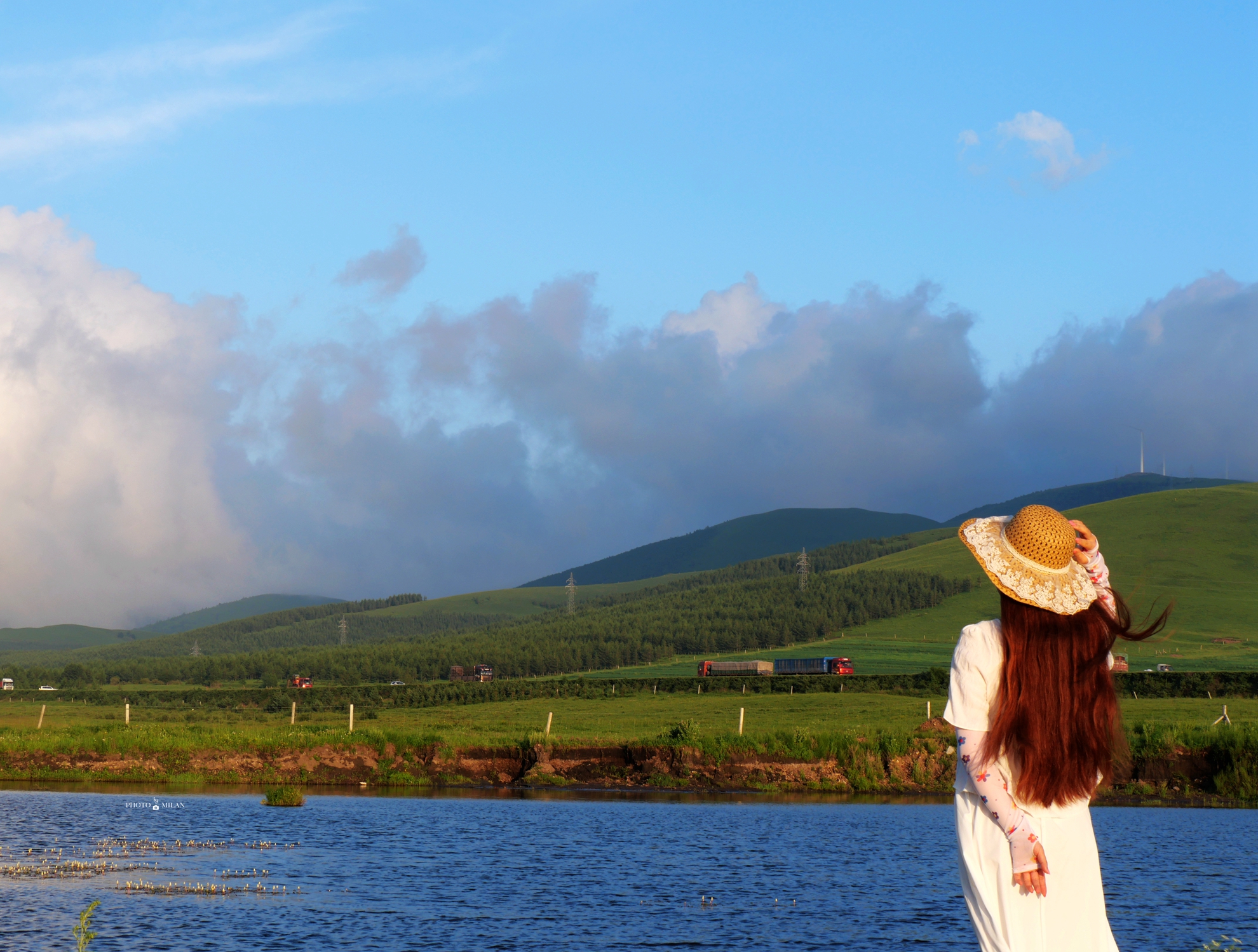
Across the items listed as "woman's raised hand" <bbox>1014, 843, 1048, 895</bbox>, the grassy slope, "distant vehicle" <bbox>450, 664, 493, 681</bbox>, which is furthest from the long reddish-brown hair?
"distant vehicle" <bbox>450, 664, 493, 681</bbox>

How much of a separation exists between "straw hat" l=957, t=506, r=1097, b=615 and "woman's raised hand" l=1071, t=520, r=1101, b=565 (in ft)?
0.33

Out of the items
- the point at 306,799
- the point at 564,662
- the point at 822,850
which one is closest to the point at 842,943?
the point at 822,850

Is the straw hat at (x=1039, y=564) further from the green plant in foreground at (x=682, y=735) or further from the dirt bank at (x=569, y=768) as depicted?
the green plant in foreground at (x=682, y=735)

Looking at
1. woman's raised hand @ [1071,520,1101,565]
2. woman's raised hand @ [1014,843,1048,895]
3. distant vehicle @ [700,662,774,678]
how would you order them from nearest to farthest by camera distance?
1. woman's raised hand @ [1014,843,1048,895]
2. woman's raised hand @ [1071,520,1101,565]
3. distant vehicle @ [700,662,774,678]

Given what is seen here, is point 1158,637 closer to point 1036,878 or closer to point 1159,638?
point 1159,638

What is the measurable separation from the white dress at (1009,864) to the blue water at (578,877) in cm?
1389

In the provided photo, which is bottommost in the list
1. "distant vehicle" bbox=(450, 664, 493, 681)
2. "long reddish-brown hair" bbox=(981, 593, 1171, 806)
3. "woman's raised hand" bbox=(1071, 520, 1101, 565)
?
"distant vehicle" bbox=(450, 664, 493, 681)

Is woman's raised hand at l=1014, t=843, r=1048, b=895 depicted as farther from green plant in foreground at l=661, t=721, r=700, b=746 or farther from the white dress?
green plant in foreground at l=661, t=721, r=700, b=746

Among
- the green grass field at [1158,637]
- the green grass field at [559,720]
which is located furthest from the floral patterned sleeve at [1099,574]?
the green grass field at [1158,637]

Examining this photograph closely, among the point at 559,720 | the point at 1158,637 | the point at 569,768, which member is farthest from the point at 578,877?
the point at 1158,637

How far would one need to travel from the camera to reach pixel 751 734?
49594 mm

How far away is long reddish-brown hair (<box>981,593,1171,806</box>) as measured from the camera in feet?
18.5

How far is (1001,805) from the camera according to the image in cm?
561

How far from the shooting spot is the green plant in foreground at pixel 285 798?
37.1 meters
